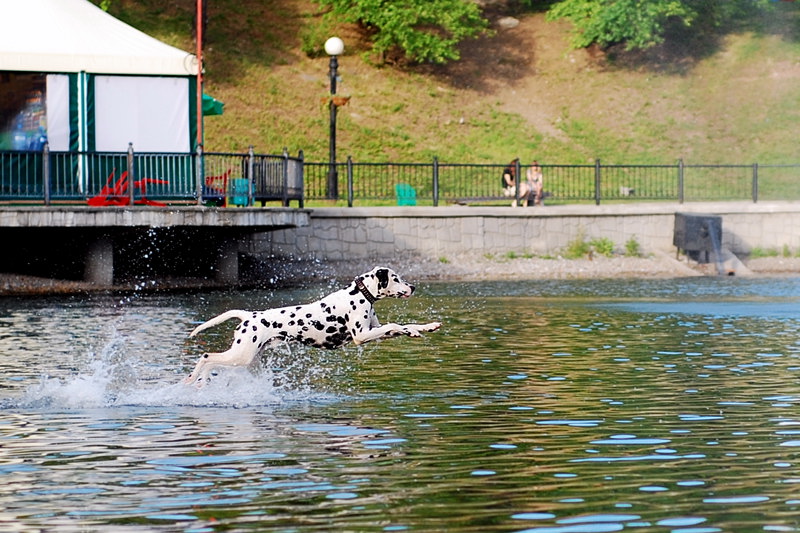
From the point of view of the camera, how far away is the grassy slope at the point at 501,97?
4853 cm

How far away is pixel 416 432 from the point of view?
11.4 metres

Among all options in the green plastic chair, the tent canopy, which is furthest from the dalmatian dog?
the green plastic chair

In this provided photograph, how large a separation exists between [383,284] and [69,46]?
1785cm

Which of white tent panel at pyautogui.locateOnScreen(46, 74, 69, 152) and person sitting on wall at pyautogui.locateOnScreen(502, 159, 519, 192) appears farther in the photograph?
person sitting on wall at pyautogui.locateOnScreen(502, 159, 519, 192)

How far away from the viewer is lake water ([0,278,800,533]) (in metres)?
8.53

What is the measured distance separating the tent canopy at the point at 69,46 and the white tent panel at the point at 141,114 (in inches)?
12.7

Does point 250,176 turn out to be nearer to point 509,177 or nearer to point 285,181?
point 285,181

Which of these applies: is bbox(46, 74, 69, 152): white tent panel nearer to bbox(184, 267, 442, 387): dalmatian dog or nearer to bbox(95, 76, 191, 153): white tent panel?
bbox(95, 76, 191, 153): white tent panel

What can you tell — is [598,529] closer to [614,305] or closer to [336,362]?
[336,362]

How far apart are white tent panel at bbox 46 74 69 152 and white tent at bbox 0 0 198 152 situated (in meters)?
0.02

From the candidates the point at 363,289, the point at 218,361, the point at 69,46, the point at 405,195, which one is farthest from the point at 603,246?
the point at 218,361

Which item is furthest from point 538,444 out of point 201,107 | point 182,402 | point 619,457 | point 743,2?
point 743,2

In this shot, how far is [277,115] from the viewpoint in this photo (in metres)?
48.3

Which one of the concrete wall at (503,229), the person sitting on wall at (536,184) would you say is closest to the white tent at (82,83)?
the concrete wall at (503,229)
